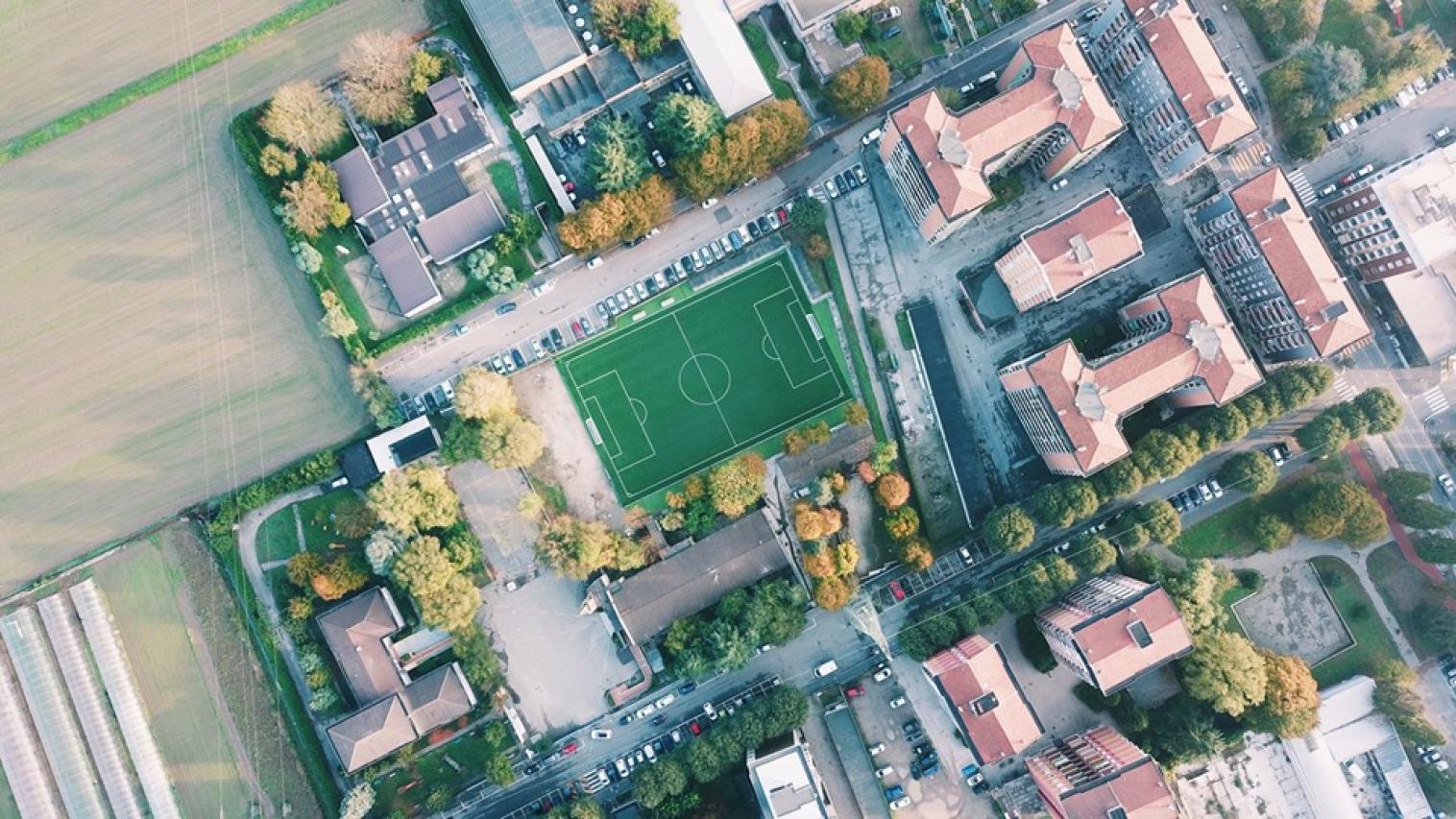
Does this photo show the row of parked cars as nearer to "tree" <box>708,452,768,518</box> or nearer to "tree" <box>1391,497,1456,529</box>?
"tree" <box>1391,497,1456,529</box>

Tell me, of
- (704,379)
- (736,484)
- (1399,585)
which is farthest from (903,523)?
(1399,585)

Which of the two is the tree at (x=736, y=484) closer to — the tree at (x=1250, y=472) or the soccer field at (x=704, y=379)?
the soccer field at (x=704, y=379)

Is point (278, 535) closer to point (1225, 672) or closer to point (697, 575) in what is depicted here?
point (697, 575)

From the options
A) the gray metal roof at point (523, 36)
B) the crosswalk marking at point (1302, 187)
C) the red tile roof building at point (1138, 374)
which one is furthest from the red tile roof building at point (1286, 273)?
the gray metal roof at point (523, 36)

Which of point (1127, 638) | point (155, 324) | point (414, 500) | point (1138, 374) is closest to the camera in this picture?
point (1127, 638)

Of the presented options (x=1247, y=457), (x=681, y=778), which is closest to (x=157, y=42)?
(x=681, y=778)

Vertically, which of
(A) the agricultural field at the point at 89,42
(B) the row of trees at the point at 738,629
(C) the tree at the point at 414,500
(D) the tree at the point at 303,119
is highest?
(A) the agricultural field at the point at 89,42

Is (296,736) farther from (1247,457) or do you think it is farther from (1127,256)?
(1247,457)
